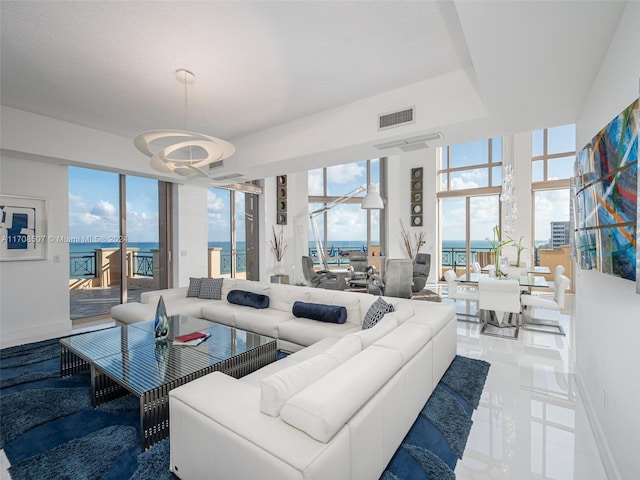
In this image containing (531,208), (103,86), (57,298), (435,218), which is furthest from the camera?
(435,218)

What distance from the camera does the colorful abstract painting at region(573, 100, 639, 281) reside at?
4.62ft

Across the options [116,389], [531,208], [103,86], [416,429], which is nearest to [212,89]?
[103,86]

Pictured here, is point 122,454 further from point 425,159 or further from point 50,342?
point 425,159

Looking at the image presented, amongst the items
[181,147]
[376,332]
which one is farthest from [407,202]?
[376,332]

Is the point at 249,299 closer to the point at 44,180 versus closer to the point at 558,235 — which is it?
the point at 44,180

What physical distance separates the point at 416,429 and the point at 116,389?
2528mm

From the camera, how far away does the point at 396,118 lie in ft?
11.5

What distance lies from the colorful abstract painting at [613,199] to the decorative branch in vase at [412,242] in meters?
6.85

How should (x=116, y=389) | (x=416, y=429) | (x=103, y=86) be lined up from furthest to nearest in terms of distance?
(x=103, y=86) → (x=116, y=389) → (x=416, y=429)

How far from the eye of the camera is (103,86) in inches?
135

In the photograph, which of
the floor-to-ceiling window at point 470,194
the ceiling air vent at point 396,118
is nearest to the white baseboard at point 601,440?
Result: the ceiling air vent at point 396,118

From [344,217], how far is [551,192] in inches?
230

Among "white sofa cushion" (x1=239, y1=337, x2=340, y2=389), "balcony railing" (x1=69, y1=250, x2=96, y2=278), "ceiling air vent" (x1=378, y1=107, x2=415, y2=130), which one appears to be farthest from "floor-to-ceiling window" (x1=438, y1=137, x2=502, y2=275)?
"balcony railing" (x1=69, y1=250, x2=96, y2=278)

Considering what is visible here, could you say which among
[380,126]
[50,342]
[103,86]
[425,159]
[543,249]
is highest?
[425,159]
